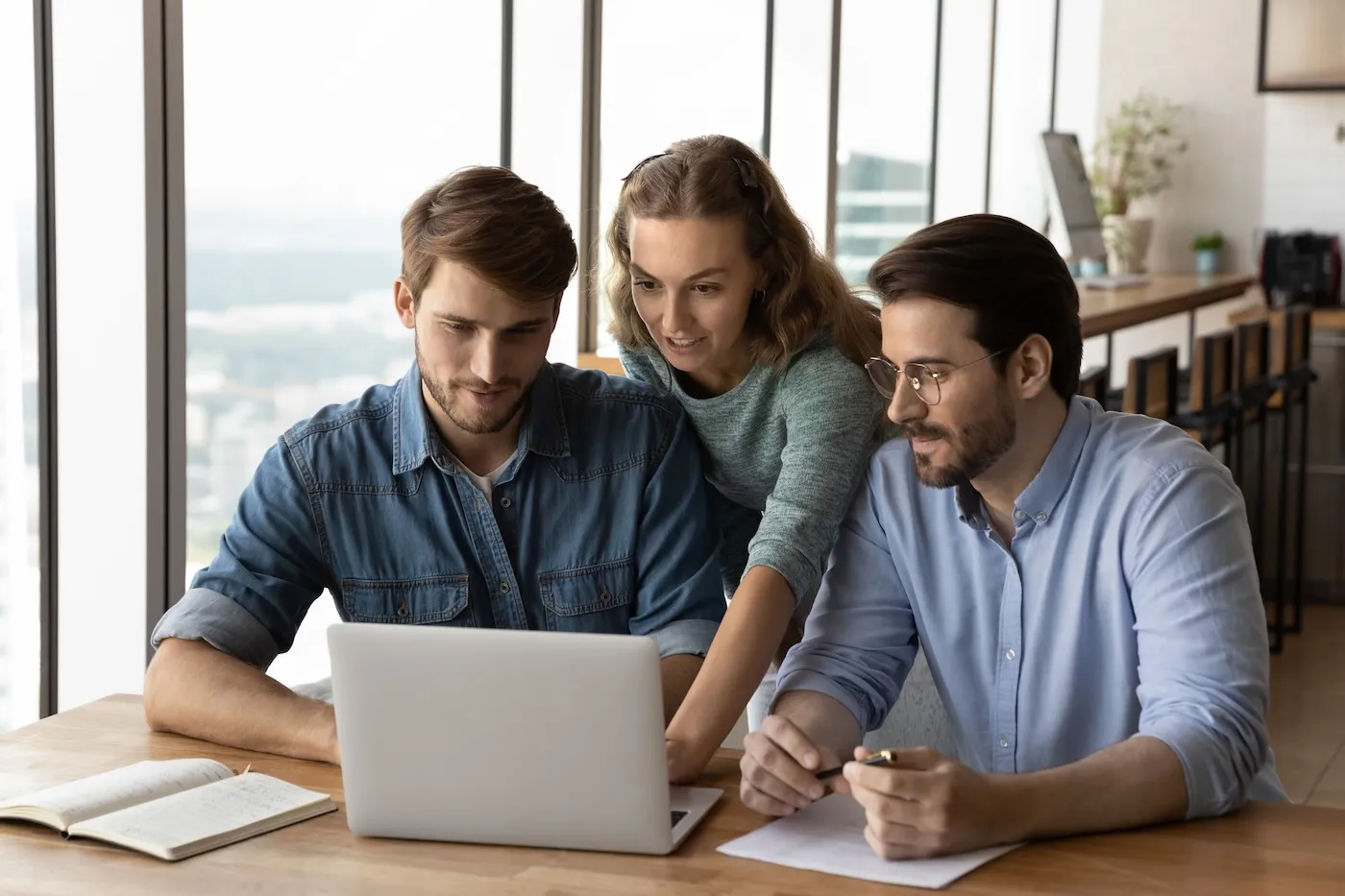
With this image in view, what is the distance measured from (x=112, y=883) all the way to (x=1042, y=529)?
1.04 metres

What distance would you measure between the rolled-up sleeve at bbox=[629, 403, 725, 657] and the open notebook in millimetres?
516

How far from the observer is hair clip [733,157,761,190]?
2037 millimetres

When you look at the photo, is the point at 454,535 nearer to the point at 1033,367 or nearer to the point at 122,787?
the point at 122,787

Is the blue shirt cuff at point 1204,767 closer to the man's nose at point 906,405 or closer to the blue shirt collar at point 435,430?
the man's nose at point 906,405

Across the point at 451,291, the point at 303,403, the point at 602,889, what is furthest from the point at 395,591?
Answer: the point at 303,403

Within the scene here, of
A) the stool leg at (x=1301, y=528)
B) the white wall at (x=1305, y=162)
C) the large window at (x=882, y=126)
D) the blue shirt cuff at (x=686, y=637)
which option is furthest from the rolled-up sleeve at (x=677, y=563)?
the white wall at (x=1305, y=162)

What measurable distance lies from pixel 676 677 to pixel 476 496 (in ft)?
1.14

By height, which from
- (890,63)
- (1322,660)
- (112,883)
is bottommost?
(1322,660)

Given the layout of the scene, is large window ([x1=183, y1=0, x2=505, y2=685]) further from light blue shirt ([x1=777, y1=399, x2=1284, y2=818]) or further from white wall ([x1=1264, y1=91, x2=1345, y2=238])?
white wall ([x1=1264, y1=91, x2=1345, y2=238])

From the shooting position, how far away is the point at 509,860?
141 cm

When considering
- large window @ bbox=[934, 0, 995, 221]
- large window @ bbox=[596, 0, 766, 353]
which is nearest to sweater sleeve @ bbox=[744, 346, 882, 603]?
large window @ bbox=[596, 0, 766, 353]

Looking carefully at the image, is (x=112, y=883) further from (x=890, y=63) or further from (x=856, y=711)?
(x=890, y=63)

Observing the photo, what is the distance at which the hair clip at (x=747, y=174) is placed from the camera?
204cm

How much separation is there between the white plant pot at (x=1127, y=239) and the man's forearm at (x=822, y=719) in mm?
5712
